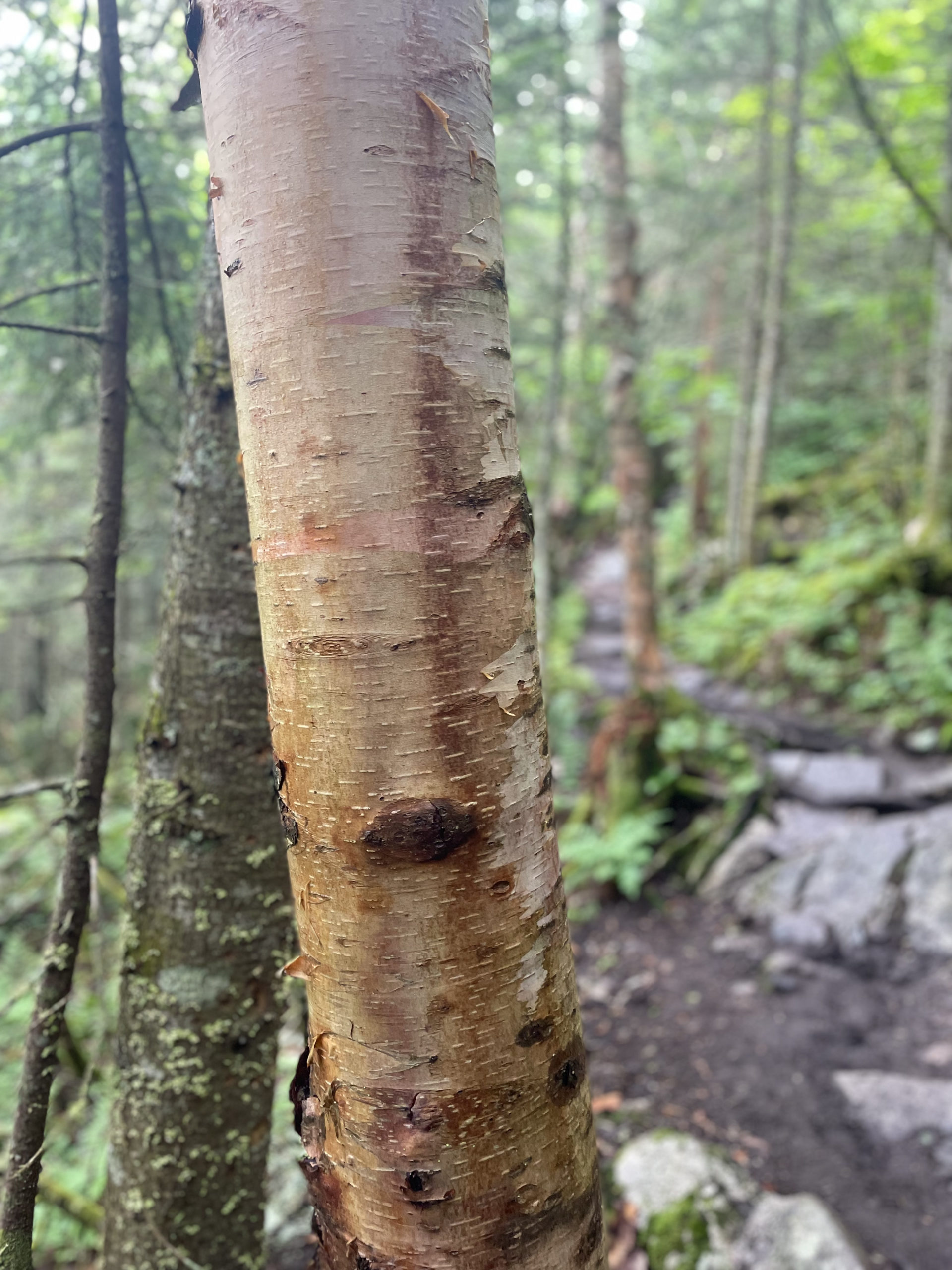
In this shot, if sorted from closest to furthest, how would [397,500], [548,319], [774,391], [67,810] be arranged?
[397,500] → [67,810] → [548,319] → [774,391]

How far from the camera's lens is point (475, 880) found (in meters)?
0.84

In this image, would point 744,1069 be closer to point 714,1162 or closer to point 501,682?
point 714,1162

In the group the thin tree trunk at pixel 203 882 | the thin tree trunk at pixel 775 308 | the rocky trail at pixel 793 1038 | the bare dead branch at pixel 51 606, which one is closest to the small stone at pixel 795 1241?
the rocky trail at pixel 793 1038

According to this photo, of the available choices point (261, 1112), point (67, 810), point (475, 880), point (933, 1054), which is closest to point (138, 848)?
point (67, 810)

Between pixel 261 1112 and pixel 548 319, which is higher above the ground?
pixel 548 319

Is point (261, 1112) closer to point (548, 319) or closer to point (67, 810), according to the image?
point (67, 810)

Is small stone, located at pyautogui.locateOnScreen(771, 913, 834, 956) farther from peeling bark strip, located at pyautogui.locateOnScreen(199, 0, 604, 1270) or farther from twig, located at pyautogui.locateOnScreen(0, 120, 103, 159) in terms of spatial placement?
twig, located at pyautogui.locateOnScreen(0, 120, 103, 159)

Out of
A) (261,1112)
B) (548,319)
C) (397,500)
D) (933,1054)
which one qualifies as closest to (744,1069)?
(933,1054)

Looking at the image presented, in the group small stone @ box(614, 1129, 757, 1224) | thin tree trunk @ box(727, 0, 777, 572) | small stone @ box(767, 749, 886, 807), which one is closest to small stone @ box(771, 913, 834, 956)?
small stone @ box(767, 749, 886, 807)

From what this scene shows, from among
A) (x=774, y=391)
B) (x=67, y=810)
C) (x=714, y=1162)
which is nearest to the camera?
(x=67, y=810)

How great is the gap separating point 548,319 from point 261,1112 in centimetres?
807

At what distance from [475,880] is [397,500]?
1.45ft

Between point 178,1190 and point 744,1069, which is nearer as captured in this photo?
point 178,1190

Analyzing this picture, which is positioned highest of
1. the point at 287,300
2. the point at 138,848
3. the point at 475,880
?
the point at 287,300
